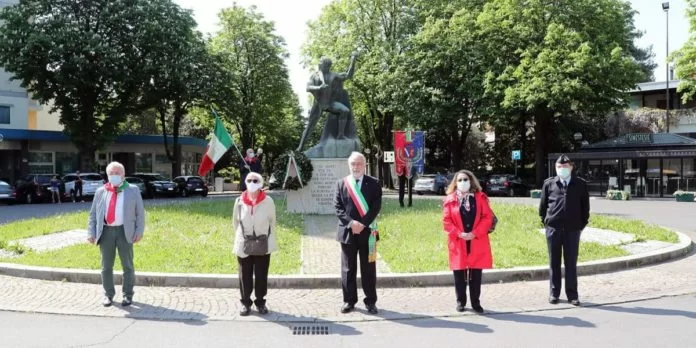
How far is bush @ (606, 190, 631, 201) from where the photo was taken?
31.4 metres

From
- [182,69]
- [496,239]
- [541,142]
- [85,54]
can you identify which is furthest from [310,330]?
[541,142]

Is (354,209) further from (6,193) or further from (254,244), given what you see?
(6,193)

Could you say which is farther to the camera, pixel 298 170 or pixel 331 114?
pixel 331 114

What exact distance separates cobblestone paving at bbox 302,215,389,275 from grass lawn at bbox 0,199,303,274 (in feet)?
0.67

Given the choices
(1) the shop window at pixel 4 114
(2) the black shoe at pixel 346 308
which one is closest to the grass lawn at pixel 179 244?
(2) the black shoe at pixel 346 308

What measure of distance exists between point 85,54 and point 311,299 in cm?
2828

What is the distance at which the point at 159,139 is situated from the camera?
48.5 meters

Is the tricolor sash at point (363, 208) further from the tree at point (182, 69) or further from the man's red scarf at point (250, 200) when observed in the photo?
the tree at point (182, 69)

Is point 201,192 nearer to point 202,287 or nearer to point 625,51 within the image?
point 625,51

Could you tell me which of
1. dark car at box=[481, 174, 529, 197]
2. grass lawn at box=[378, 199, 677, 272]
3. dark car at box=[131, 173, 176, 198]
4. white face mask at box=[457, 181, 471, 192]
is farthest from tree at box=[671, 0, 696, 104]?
white face mask at box=[457, 181, 471, 192]

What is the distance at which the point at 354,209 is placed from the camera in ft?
24.6

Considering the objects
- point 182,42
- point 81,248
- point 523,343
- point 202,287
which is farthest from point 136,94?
point 523,343

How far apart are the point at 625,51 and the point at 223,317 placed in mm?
38224

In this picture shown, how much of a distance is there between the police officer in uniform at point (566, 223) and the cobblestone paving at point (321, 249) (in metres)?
2.69
